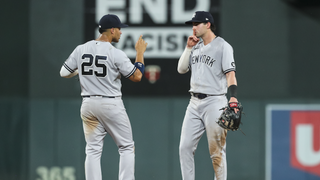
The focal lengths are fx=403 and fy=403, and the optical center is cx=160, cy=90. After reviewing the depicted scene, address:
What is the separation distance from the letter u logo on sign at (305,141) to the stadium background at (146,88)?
218 mm

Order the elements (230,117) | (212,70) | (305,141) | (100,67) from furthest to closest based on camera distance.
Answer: (305,141) < (212,70) < (100,67) < (230,117)

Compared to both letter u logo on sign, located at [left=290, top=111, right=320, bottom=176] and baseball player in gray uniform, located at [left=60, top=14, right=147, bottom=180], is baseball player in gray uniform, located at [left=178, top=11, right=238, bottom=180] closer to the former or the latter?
baseball player in gray uniform, located at [left=60, top=14, right=147, bottom=180]

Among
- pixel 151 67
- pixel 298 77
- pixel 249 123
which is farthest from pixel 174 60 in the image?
pixel 298 77

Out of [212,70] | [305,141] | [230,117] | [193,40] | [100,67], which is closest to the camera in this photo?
[230,117]

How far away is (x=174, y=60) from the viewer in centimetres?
539

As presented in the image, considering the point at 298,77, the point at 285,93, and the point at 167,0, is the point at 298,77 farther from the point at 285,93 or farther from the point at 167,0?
the point at 167,0

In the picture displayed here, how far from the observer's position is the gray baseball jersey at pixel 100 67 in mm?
3924

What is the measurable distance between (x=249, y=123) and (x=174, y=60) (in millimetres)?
1319

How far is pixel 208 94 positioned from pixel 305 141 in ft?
6.66

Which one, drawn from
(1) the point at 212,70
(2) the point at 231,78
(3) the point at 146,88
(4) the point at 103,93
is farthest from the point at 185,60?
(3) the point at 146,88

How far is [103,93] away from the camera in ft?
13.0

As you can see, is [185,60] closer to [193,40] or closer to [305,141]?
[193,40]

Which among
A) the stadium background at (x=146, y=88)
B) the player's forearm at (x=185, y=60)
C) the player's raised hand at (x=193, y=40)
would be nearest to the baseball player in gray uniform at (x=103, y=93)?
the player's forearm at (x=185, y=60)

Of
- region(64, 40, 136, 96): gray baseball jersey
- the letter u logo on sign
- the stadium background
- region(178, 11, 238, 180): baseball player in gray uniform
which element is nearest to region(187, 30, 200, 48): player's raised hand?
region(178, 11, 238, 180): baseball player in gray uniform
